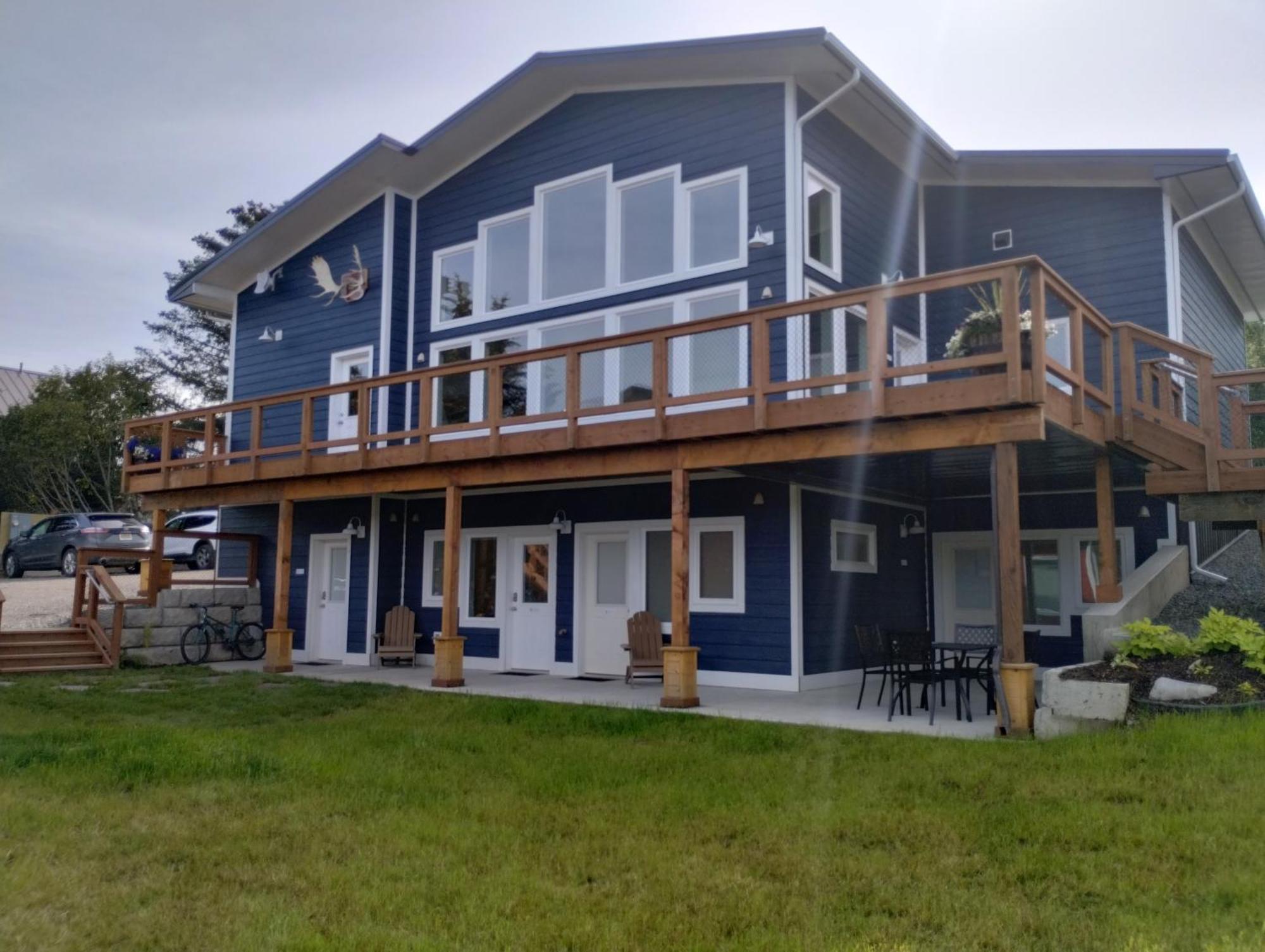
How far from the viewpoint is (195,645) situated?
1469cm

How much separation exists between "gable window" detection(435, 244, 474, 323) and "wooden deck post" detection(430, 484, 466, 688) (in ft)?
12.6

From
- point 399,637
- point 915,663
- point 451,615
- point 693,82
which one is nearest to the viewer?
point 915,663

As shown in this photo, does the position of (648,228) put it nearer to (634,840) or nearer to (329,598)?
(329,598)

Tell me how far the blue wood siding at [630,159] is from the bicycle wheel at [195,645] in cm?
514

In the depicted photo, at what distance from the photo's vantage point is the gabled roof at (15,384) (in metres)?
46.6

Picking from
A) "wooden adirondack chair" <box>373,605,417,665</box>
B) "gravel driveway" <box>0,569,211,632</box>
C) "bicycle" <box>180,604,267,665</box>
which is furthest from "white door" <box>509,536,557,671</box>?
"gravel driveway" <box>0,569,211,632</box>

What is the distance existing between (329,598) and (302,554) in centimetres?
92

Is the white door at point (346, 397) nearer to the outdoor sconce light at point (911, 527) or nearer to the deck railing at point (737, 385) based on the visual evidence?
the deck railing at point (737, 385)

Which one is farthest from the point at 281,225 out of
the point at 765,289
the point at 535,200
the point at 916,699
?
the point at 916,699

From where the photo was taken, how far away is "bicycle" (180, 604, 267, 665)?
14.6 metres

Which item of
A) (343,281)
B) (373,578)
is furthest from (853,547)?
(343,281)

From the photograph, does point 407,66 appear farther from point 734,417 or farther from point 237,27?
point 734,417

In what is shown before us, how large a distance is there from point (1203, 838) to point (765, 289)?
312 inches

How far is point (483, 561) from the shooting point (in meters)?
14.4
